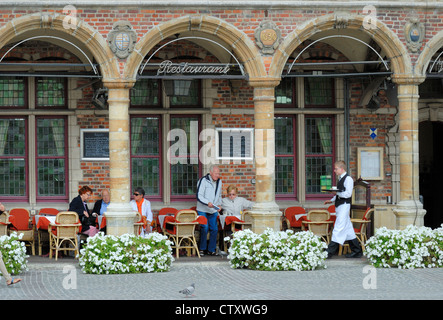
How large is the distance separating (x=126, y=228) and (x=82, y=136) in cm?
316

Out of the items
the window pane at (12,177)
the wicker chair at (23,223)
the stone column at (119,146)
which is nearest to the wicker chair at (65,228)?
the stone column at (119,146)

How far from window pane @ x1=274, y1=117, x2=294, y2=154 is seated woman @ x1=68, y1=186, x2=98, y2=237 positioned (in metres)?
4.01

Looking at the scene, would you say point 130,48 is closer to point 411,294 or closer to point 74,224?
point 74,224

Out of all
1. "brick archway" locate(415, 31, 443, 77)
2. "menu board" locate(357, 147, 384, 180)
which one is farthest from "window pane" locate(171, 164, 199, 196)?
"brick archway" locate(415, 31, 443, 77)

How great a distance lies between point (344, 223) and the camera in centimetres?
1554

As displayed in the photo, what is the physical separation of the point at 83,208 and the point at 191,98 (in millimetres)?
3235

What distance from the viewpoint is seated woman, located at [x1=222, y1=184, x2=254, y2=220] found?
1672 cm

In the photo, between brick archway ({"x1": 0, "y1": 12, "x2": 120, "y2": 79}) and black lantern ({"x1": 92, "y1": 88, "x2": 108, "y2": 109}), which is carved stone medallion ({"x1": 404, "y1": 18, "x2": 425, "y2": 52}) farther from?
black lantern ({"x1": 92, "y1": 88, "x2": 108, "y2": 109})

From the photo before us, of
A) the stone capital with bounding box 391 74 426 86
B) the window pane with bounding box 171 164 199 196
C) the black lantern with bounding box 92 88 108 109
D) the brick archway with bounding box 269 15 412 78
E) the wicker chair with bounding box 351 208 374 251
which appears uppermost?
the brick archway with bounding box 269 15 412 78

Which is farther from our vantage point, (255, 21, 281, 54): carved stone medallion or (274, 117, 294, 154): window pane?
(274, 117, 294, 154): window pane

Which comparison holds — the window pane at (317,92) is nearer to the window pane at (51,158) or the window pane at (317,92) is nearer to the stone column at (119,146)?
the stone column at (119,146)

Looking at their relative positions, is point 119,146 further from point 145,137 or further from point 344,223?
point 344,223

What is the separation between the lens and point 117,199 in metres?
15.2

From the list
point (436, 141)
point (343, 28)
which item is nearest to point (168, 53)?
point (343, 28)
